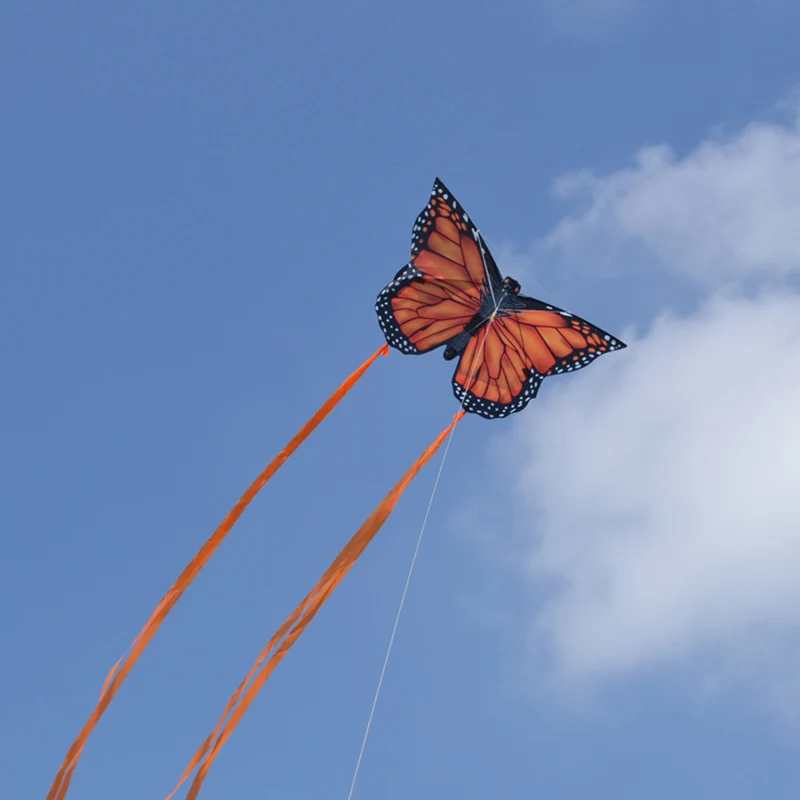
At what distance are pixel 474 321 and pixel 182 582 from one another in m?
4.14

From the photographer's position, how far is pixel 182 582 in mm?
8000

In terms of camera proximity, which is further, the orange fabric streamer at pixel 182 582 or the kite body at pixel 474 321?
the kite body at pixel 474 321

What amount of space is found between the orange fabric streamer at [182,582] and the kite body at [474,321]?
0.99 metres

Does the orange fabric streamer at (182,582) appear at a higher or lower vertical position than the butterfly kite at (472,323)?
lower

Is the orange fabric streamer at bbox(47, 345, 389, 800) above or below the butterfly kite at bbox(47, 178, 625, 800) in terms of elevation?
below

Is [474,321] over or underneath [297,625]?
over

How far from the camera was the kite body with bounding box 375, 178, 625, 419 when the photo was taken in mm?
10070

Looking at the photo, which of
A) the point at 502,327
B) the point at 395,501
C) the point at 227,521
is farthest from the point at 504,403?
the point at 227,521

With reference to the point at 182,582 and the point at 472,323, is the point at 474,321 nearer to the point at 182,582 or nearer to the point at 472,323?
the point at 472,323

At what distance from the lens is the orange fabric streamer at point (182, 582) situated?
7.24 metres

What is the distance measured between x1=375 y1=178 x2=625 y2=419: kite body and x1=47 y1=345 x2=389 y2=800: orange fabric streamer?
3.24ft

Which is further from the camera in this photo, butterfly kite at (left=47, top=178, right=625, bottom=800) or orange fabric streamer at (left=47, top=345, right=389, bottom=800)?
butterfly kite at (left=47, top=178, right=625, bottom=800)

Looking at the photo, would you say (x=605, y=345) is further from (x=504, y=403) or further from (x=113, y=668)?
(x=113, y=668)

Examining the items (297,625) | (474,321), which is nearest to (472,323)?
(474,321)
